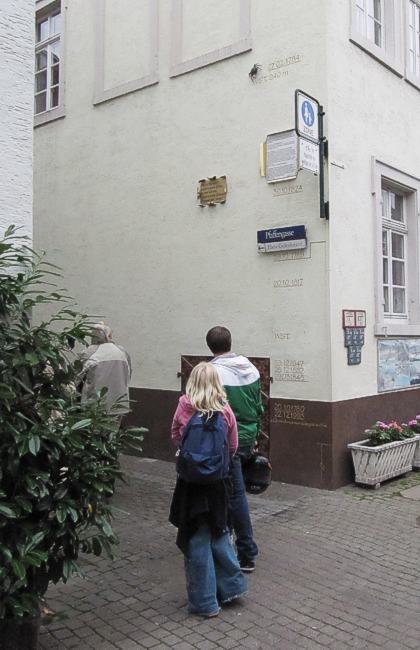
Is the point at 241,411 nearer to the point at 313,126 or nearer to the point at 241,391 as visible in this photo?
the point at 241,391

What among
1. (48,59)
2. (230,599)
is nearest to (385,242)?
(230,599)

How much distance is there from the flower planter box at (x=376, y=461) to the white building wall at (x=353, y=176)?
2.06ft

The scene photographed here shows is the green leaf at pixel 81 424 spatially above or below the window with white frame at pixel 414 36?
below

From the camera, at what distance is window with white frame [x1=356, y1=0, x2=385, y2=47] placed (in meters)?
8.21

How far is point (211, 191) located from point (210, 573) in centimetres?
532

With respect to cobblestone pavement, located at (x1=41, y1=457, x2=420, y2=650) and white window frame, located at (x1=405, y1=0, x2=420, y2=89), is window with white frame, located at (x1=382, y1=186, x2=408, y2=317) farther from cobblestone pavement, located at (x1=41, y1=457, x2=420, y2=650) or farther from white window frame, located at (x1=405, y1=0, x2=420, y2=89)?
cobblestone pavement, located at (x1=41, y1=457, x2=420, y2=650)

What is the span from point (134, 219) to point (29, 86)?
171 inches

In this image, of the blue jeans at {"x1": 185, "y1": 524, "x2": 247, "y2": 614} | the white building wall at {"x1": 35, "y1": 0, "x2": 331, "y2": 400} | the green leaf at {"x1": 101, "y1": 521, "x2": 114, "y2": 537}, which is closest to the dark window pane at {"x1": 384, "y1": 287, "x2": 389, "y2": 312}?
the white building wall at {"x1": 35, "y1": 0, "x2": 331, "y2": 400}

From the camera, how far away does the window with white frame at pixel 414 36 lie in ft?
30.2

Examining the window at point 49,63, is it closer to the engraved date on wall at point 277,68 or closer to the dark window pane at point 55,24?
the dark window pane at point 55,24

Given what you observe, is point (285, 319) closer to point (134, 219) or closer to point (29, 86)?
point (134, 219)

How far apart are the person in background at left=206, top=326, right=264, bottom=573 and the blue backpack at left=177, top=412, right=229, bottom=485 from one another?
653 millimetres

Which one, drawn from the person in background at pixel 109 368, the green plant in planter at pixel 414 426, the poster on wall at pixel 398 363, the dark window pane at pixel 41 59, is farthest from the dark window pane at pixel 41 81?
the green plant in planter at pixel 414 426

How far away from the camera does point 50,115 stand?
34.7 ft
